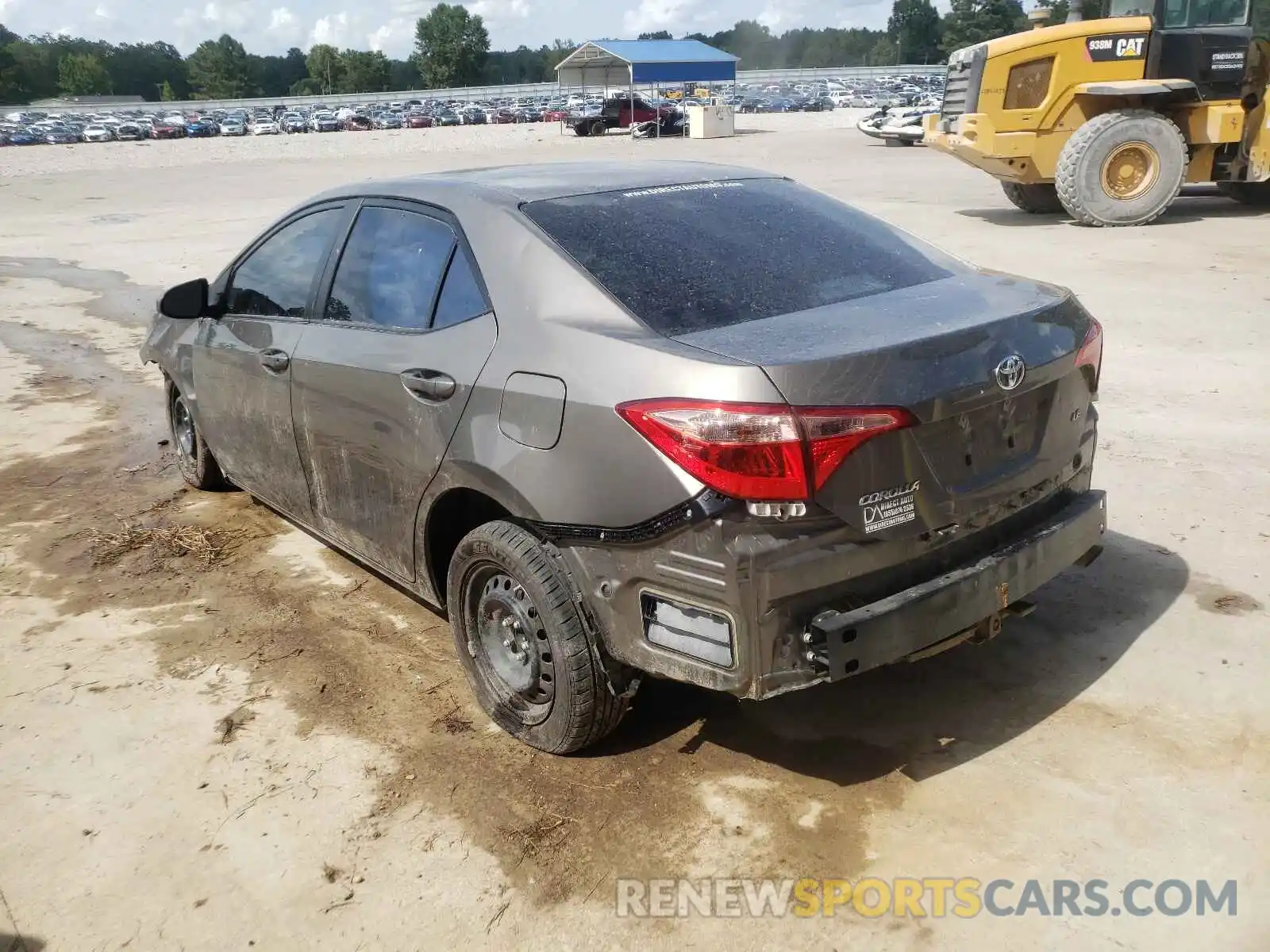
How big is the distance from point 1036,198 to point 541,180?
12.3 meters

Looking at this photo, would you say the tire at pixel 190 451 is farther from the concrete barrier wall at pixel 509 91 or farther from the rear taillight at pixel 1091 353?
the concrete barrier wall at pixel 509 91

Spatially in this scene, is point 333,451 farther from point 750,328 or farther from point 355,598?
point 750,328

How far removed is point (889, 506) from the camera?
2.63 m

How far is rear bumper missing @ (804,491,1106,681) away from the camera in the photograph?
102 inches

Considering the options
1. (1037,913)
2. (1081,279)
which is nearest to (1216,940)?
(1037,913)

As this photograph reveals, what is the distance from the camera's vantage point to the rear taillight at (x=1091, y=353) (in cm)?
317

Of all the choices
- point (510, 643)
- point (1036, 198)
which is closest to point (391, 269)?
point (510, 643)

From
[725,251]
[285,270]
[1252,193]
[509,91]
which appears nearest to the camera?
[725,251]

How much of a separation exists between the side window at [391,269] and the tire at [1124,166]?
10692 mm

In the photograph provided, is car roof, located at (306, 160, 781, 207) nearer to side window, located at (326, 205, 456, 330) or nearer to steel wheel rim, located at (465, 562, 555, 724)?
side window, located at (326, 205, 456, 330)

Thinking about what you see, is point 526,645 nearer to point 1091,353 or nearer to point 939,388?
point 939,388

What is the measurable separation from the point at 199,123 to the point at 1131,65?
63550mm

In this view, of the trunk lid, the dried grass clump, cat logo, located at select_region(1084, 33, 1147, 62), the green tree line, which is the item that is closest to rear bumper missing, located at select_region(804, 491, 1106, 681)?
the trunk lid

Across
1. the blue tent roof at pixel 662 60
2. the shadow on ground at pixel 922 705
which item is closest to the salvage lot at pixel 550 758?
the shadow on ground at pixel 922 705
